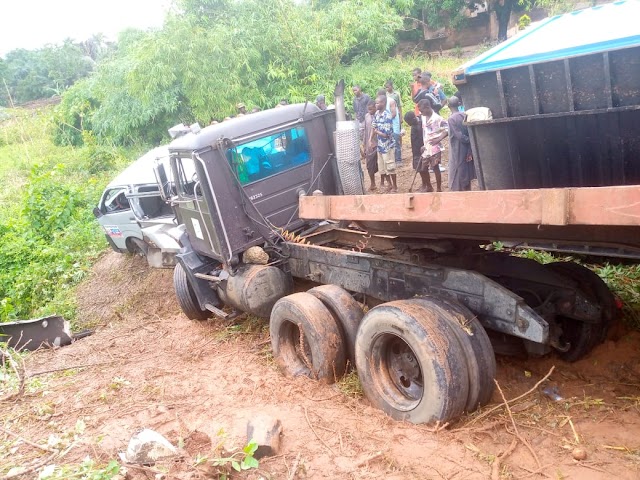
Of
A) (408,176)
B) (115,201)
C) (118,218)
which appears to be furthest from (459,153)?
(115,201)

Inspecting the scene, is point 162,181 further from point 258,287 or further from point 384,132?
point 384,132

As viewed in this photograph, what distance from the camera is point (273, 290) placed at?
569cm

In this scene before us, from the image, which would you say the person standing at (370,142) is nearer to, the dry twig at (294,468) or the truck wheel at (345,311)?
the truck wheel at (345,311)

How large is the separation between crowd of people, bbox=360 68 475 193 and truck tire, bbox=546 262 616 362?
273 centimetres

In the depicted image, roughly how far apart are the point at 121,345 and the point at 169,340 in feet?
2.49

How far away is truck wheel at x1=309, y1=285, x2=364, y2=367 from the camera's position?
447cm

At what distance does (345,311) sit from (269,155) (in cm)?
214

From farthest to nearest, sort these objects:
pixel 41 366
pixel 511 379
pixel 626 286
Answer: pixel 41 366, pixel 626 286, pixel 511 379

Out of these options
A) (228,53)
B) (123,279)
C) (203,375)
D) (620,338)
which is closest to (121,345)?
(203,375)

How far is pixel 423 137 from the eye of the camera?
8.54 metres

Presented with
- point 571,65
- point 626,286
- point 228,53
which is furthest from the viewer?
point 228,53

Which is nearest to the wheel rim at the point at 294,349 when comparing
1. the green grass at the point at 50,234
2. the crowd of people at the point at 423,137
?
the crowd of people at the point at 423,137

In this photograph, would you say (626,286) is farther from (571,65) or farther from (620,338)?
(571,65)

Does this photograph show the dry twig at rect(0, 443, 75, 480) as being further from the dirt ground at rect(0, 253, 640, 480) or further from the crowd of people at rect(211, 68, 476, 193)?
the crowd of people at rect(211, 68, 476, 193)
